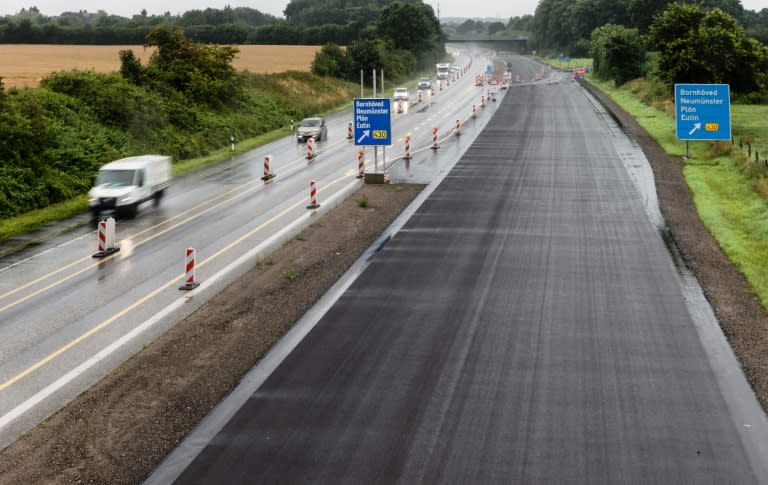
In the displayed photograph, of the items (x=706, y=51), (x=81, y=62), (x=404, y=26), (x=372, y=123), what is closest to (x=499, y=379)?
(x=372, y=123)

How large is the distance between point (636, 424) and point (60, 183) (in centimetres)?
2715

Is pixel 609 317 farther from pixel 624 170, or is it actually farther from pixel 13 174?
pixel 13 174

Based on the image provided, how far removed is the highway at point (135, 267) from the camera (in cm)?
1484

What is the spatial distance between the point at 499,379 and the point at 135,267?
12.3m

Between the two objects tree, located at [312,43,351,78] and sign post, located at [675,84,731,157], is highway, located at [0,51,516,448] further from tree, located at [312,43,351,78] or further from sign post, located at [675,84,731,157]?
tree, located at [312,43,351,78]

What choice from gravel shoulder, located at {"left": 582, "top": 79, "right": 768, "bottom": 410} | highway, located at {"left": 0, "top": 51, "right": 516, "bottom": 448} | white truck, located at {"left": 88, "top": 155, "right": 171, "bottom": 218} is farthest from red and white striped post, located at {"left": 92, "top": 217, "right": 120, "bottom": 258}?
gravel shoulder, located at {"left": 582, "top": 79, "right": 768, "bottom": 410}

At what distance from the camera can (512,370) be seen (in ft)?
45.6

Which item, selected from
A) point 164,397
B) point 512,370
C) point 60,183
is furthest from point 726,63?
point 164,397

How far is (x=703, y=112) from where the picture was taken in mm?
37844

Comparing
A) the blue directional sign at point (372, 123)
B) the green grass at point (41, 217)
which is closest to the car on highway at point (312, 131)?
the blue directional sign at point (372, 123)

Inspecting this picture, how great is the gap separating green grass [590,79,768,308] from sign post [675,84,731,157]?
1340 millimetres

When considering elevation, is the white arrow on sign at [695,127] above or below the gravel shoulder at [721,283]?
above

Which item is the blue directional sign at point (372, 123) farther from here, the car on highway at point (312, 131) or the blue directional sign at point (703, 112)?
the car on highway at point (312, 131)

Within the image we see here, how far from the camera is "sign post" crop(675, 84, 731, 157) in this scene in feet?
124
